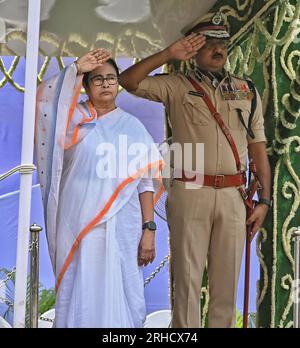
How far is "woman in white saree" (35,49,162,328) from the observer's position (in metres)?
5.16

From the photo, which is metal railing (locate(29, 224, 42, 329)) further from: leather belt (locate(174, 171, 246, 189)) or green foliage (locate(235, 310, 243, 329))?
green foliage (locate(235, 310, 243, 329))

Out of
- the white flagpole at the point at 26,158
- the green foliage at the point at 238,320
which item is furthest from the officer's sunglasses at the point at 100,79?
the green foliage at the point at 238,320

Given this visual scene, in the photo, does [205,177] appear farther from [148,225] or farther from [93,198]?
[93,198]

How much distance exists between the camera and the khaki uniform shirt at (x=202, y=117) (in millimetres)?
5285

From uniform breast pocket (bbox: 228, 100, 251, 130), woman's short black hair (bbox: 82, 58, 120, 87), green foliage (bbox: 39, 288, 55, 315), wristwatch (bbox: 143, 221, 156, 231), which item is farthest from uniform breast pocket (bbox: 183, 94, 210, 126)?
green foliage (bbox: 39, 288, 55, 315)

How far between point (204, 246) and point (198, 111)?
0.69m

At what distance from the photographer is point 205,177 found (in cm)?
527

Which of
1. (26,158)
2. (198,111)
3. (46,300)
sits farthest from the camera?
(46,300)

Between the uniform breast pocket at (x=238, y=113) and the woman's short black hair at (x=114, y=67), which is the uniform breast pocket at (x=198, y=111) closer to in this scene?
the uniform breast pocket at (x=238, y=113)

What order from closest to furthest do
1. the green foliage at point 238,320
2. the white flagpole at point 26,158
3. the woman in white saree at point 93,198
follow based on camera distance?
the white flagpole at point 26,158 < the woman in white saree at point 93,198 < the green foliage at point 238,320

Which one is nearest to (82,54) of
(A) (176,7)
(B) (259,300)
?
(A) (176,7)

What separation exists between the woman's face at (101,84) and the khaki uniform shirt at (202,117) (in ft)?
0.47

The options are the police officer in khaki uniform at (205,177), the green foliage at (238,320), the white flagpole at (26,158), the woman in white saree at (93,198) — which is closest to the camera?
the white flagpole at (26,158)

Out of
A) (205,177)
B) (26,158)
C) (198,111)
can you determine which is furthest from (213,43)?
(26,158)
